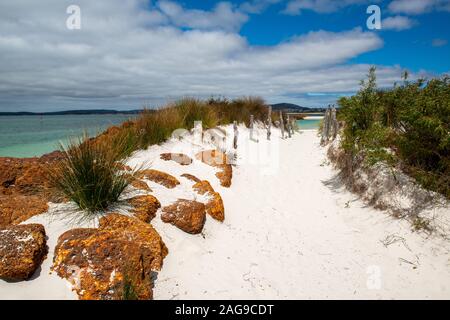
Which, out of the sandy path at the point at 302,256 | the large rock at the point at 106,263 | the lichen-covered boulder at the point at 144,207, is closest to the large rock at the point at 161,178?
the lichen-covered boulder at the point at 144,207

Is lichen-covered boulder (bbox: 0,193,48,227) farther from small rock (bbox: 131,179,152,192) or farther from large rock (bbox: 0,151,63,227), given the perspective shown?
small rock (bbox: 131,179,152,192)

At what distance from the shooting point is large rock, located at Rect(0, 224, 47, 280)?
287 cm

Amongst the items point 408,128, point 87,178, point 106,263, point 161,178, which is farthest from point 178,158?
point 408,128

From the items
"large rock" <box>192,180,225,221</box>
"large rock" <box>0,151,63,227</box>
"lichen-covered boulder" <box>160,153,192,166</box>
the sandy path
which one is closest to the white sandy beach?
the sandy path

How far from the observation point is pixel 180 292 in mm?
3285

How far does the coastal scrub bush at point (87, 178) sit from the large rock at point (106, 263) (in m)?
0.64

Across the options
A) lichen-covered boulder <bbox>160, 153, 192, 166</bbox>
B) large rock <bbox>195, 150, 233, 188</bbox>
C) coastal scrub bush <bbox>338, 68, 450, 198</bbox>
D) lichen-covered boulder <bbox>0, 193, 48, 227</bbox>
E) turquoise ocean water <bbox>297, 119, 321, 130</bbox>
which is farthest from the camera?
turquoise ocean water <bbox>297, 119, 321, 130</bbox>

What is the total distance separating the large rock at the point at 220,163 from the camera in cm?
684

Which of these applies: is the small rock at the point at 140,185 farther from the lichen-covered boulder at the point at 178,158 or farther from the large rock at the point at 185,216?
the lichen-covered boulder at the point at 178,158

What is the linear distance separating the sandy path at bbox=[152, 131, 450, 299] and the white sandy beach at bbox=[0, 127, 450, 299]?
1 centimetres

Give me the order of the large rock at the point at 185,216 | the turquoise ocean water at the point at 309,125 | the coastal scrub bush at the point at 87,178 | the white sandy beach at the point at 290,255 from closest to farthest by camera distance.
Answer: the white sandy beach at the point at 290,255 → the coastal scrub bush at the point at 87,178 → the large rock at the point at 185,216 → the turquoise ocean water at the point at 309,125

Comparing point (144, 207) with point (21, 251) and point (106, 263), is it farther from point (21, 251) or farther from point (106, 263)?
point (21, 251)
